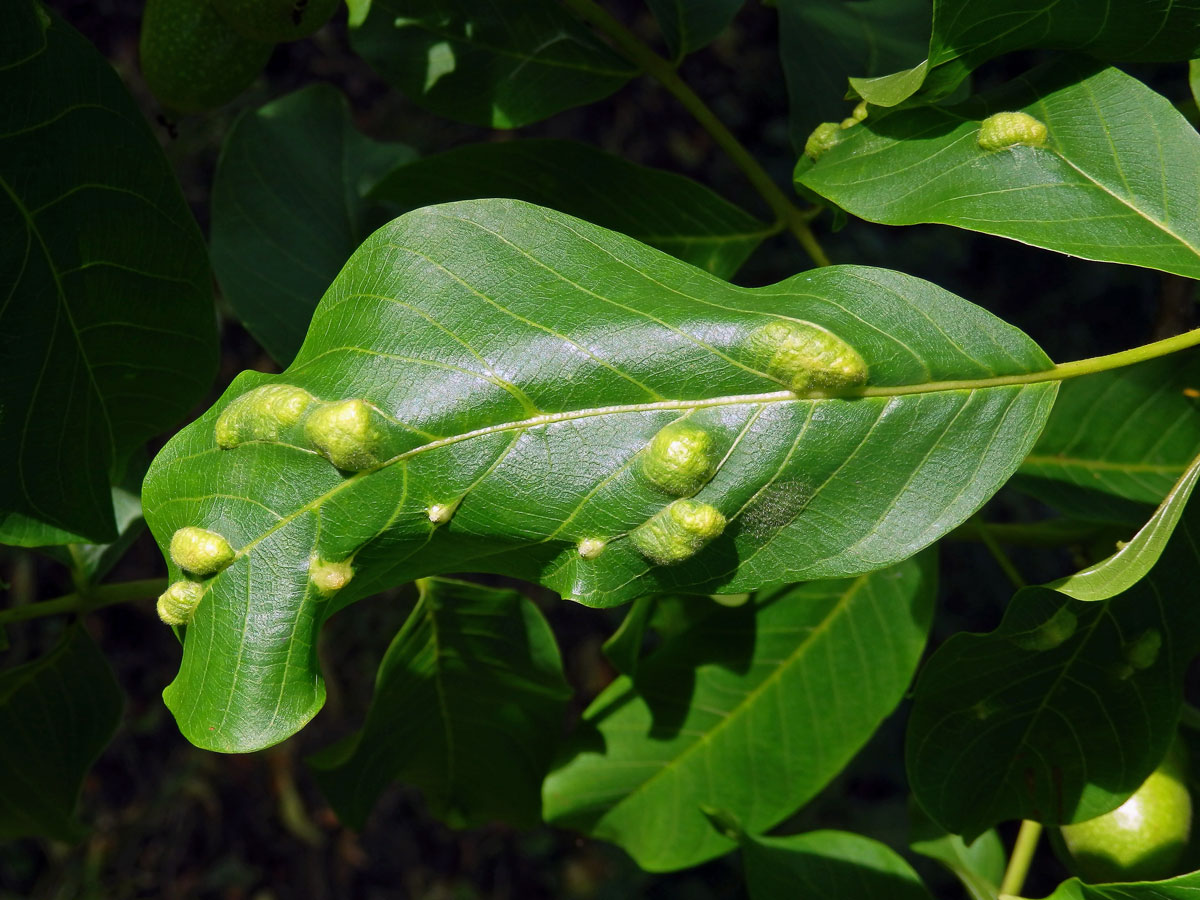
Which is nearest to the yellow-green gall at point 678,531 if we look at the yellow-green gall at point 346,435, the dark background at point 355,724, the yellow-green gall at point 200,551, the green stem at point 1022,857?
the yellow-green gall at point 346,435

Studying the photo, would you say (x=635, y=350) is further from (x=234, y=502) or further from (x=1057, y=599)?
(x=1057, y=599)

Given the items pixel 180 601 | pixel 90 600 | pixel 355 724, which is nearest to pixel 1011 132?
pixel 180 601

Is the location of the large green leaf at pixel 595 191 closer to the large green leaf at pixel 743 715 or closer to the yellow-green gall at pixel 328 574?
the large green leaf at pixel 743 715

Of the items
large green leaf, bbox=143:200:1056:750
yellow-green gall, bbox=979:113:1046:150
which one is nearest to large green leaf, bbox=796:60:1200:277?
yellow-green gall, bbox=979:113:1046:150

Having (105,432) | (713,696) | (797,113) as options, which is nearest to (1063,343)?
(797,113)

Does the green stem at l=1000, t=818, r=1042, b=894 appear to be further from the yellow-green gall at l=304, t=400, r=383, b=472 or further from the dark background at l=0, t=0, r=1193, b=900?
the dark background at l=0, t=0, r=1193, b=900

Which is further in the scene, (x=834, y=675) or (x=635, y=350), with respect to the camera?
(x=834, y=675)

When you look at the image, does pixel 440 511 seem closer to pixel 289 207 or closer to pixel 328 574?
pixel 328 574
